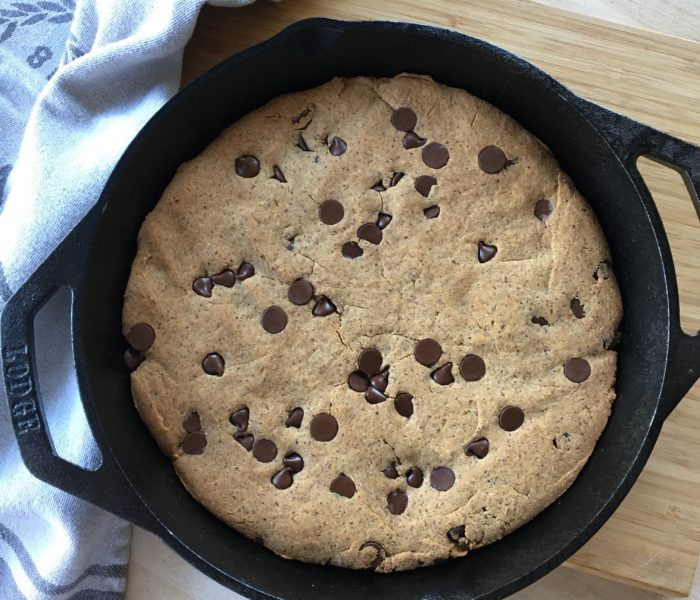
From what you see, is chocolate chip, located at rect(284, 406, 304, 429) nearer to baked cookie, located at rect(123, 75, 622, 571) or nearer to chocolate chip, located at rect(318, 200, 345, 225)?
baked cookie, located at rect(123, 75, 622, 571)

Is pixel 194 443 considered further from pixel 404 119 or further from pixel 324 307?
pixel 404 119

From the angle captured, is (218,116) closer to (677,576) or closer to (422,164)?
(422,164)

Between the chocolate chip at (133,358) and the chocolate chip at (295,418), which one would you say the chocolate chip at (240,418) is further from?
the chocolate chip at (133,358)

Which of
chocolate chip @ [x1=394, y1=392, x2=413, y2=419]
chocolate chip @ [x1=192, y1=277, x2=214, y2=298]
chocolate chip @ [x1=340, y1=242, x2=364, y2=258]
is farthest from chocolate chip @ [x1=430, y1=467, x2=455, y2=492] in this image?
chocolate chip @ [x1=192, y1=277, x2=214, y2=298]

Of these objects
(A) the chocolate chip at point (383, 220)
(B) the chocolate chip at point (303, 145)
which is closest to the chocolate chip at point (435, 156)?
(A) the chocolate chip at point (383, 220)

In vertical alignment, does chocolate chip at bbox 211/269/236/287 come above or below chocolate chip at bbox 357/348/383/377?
above
